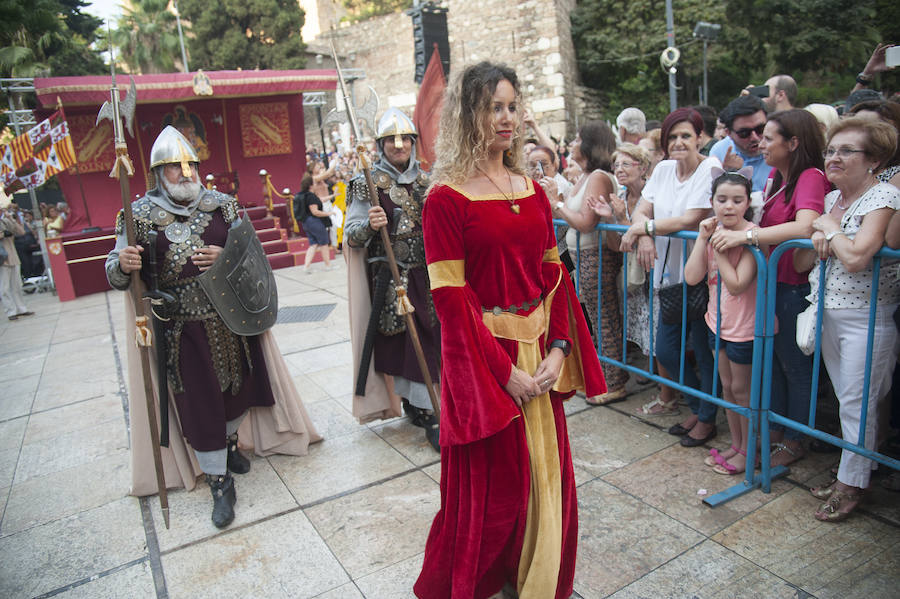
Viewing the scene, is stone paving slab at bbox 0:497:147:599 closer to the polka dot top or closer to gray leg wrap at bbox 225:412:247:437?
gray leg wrap at bbox 225:412:247:437

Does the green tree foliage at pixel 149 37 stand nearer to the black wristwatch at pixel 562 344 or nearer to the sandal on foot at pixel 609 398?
the sandal on foot at pixel 609 398

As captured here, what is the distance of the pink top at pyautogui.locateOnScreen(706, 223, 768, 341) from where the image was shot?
3045mm

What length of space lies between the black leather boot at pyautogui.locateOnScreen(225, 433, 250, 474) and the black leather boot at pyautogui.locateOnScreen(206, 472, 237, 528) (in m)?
0.28

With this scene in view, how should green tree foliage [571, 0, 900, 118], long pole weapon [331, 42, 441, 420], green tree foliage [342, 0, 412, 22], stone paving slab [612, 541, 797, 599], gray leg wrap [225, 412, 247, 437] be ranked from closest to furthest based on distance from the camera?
stone paving slab [612, 541, 797, 599]
long pole weapon [331, 42, 441, 420]
gray leg wrap [225, 412, 247, 437]
green tree foliage [571, 0, 900, 118]
green tree foliage [342, 0, 412, 22]

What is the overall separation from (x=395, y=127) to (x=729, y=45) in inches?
930

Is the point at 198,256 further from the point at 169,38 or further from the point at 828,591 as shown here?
the point at 169,38

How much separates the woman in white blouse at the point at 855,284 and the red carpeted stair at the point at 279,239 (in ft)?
34.9

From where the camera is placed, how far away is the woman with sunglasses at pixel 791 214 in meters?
2.91

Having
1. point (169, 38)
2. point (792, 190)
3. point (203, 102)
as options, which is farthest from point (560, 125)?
point (792, 190)

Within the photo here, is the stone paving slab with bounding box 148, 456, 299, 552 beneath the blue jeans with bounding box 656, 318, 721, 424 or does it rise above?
beneath

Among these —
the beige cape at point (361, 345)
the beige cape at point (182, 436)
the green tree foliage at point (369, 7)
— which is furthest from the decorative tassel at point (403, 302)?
the green tree foliage at point (369, 7)

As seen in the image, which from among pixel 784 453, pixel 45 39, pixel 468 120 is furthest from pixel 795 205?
pixel 45 39

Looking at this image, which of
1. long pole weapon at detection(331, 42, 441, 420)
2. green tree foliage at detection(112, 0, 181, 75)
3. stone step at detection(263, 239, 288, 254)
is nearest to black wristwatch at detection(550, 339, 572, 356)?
long pole weapon at detection(331, 42, 441, 420)

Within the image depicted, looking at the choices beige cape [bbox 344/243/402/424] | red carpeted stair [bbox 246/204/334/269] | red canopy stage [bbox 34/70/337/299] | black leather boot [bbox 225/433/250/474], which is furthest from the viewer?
red carpeted stair [bbox 246/204/334/269]
